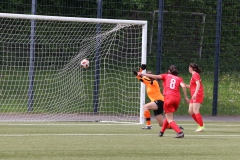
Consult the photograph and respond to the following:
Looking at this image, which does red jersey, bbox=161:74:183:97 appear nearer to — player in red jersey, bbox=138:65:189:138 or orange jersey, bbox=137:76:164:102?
player in red jersey, bbox=138:65:189:138

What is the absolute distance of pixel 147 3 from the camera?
67.1 ft

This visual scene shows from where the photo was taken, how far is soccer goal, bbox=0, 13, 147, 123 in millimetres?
17016

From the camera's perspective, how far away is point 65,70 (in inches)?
673

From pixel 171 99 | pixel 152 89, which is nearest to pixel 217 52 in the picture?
pixel 152 89

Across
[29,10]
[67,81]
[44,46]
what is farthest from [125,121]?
[29,10]

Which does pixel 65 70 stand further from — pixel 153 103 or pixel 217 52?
pixel 217 52

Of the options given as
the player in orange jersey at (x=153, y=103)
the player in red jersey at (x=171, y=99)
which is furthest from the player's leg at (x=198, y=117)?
the player in red jersey at (x=171, y=99)

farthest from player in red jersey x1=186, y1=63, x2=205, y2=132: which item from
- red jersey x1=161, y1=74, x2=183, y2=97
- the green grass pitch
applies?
red jersey x1=161, y1=74, x2=183, y2=97

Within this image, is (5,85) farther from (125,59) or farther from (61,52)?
(125,59)

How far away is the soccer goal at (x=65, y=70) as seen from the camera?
55.8ft

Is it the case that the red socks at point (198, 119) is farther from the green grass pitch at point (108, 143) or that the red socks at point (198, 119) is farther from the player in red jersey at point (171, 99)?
the player in red jersey at point (171, 99)

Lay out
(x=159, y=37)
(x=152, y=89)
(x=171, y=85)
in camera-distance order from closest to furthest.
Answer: (x=171, y=85) < (x=152, y=89) < (x=159, y=37)

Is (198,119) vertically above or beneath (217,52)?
beneath

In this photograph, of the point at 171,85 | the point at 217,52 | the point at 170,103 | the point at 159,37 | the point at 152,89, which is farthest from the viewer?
the point at 217,52
